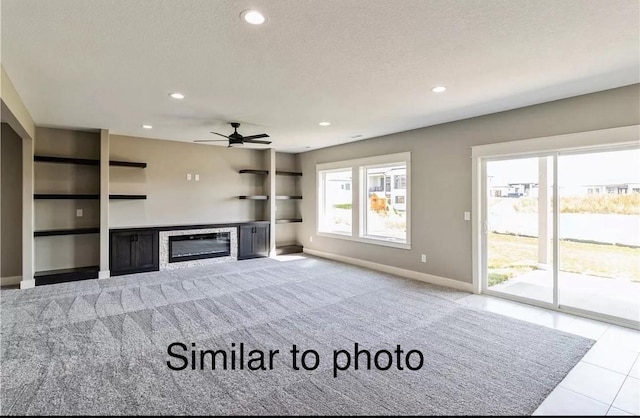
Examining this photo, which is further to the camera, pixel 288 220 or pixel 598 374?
pixel 288 220

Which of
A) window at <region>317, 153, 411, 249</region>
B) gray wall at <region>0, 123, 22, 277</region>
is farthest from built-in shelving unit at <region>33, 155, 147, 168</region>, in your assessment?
window at <region>317, 153, 411, 249</region>

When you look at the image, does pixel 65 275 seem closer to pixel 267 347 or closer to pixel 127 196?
pixel 127 196

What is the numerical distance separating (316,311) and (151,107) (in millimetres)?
3396

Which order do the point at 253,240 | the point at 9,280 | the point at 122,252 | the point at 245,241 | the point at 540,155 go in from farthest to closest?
the point at 253,240 → the point at 245,241 → the point at 122,252 → the point at 9,280 → the point at 540,155

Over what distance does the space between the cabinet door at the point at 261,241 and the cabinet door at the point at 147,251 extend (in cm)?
206

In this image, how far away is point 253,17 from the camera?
2.12 meters

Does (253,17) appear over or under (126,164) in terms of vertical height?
over

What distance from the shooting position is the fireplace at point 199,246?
249 inches

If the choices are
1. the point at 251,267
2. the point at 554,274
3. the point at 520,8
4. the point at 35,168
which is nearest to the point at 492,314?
the point at 554,274

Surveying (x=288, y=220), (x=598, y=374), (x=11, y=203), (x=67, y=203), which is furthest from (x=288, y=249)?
(x=598, y=374)

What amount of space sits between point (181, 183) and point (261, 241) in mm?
2150

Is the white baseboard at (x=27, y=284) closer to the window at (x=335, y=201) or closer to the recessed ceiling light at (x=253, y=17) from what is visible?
the window at (x=335, y=201)

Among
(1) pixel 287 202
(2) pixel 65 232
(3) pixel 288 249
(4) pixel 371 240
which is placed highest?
(1) pixel 287 202

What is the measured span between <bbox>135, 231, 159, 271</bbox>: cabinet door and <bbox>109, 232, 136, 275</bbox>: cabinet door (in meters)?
0.09
